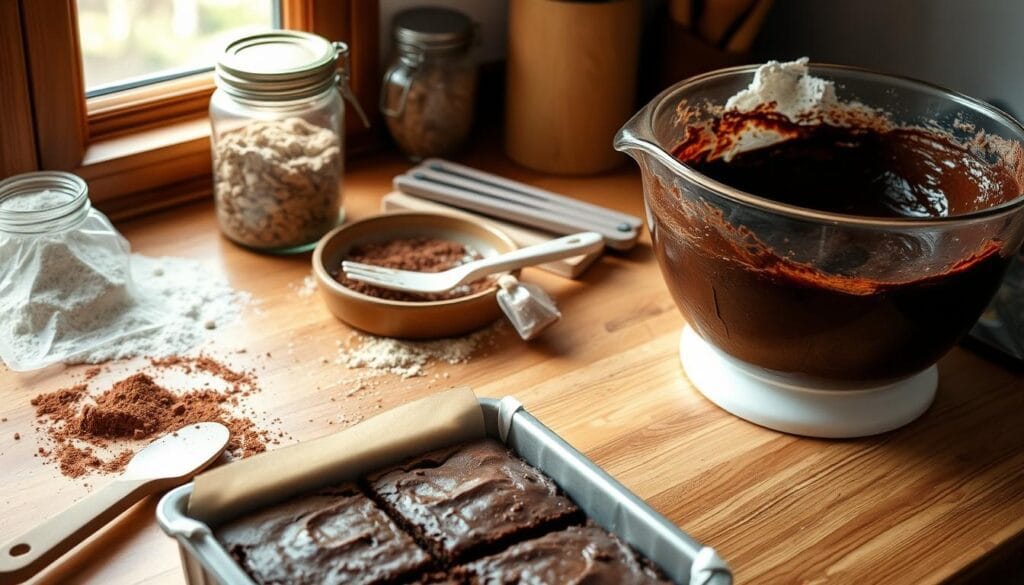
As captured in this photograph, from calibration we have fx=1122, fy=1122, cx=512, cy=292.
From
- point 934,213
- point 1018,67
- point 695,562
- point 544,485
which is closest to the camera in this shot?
point 695,562

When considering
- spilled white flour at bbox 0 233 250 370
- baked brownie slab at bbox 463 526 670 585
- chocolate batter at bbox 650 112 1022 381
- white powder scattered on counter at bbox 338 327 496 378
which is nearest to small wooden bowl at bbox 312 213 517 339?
white powder scattered on counter at bbox 338 327 496 378

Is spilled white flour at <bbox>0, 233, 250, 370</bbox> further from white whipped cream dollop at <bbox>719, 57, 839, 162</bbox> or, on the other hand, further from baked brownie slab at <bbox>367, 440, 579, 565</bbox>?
white whipped cream dollop at <bbox>719, 57, 839, 162</bbox>

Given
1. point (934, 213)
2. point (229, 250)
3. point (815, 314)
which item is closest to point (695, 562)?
point (815, 314)

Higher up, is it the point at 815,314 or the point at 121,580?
the point at 815,314

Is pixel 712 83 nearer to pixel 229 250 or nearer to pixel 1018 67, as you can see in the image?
pixel 1018 67

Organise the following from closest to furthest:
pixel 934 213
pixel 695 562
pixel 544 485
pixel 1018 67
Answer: pixel 695 562, pixel 544 485, pixel 934 213, pixel 1018 67

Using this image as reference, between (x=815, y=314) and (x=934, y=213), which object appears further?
(x=934, y=213)

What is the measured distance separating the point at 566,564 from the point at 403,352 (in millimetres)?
379

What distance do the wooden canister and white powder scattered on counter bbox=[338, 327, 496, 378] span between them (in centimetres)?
39

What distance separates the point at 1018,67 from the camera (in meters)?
1.24

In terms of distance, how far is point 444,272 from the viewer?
1.15 m

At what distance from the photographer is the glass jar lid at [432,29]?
1364 millimetres

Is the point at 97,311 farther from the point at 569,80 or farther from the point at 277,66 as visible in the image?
the point at 569,80

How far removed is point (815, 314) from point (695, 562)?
27 cm
